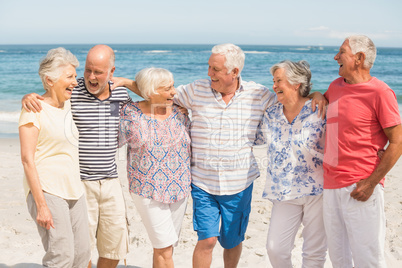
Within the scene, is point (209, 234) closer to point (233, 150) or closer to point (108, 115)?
point (233, 150)

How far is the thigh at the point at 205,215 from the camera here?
3252mm

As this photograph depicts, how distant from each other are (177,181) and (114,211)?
547 mm

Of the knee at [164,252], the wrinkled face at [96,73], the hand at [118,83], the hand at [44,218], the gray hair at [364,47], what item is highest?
the gray hair at [364,47]

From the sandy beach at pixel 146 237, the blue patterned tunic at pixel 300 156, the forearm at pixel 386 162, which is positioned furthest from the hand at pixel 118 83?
the forearm at pixel 386 162

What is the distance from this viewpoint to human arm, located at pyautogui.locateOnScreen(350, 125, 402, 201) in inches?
106

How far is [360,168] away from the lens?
2.79 m

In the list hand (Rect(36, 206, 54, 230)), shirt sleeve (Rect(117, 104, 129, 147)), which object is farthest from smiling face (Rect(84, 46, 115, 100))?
hand (Rect(36, 206, 54, 230))

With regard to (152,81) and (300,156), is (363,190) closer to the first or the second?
(300,156)

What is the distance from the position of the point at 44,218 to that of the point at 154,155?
0.86 meters

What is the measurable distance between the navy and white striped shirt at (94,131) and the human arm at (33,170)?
47cm

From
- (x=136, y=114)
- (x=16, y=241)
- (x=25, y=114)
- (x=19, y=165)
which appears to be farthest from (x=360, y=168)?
(x=19, y=165)

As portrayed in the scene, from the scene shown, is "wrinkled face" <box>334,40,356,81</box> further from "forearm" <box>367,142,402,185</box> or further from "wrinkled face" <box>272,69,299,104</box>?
"forearm" <box>367,142,402,185</box>

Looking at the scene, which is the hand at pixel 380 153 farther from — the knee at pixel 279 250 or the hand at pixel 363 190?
the knee at pixel 279 250

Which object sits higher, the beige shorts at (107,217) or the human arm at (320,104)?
the human arm at (320,104)
